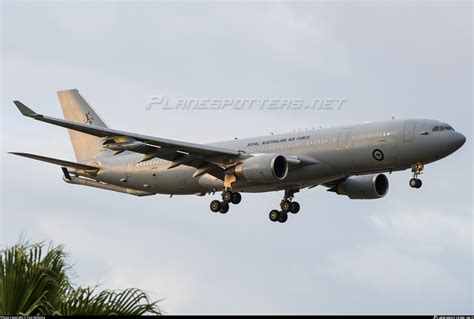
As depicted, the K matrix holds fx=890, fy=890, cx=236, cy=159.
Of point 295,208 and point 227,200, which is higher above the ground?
point 295,208

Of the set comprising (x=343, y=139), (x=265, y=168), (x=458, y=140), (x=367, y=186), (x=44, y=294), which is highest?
(x=367, y=186)

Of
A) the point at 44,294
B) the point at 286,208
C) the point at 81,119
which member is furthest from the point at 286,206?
the point at 44,294

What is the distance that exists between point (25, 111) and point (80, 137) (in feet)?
60.2

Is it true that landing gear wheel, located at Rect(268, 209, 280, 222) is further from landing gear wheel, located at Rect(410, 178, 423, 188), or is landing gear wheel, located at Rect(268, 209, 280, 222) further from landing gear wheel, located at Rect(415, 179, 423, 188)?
landing gear wheel, located at Rect(415, 179, 423, 188)

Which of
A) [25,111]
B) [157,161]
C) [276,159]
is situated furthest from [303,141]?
[25,111]

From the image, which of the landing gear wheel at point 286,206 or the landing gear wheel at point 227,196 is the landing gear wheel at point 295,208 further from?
the landing gear wheel at point 227,196

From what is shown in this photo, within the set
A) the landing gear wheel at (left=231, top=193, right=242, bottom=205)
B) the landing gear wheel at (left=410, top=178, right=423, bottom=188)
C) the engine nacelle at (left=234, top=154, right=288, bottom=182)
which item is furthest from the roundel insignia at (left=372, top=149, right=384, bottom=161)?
the landing gear wheel at (left=231, top=193, right=242, bottom=205)

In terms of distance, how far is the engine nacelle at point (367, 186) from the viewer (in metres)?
49.8

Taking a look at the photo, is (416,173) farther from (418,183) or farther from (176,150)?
(176,150)

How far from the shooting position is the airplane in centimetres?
4231

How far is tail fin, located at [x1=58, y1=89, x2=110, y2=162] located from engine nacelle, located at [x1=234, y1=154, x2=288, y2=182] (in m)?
13.4

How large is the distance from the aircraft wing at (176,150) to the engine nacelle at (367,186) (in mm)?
7775

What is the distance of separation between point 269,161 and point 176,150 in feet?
16.7

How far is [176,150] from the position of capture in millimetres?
45656
